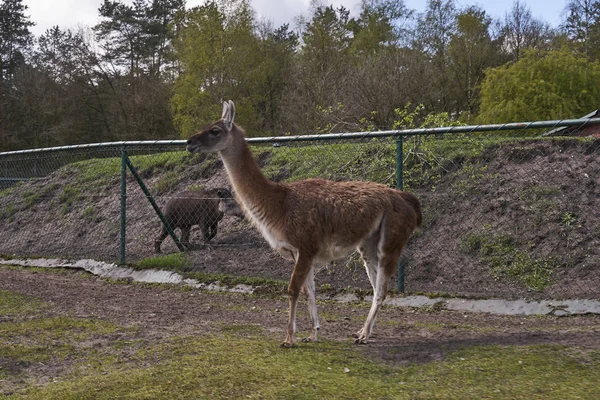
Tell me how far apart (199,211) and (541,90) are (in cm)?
2342

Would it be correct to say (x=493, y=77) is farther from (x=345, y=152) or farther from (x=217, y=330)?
(x=217, y=330)

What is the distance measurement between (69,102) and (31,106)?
3353 mm

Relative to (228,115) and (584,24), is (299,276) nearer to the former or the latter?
(228,115)

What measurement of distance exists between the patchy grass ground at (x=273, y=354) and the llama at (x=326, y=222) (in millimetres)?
620

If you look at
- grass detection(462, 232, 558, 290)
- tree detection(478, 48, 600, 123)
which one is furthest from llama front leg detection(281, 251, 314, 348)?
tree detection(478, 48, 600, 123)

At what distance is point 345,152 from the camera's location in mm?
11391

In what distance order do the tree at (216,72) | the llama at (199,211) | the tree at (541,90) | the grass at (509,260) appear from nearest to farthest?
the grass at (509,260)
the llama at (199,211)
the tree at (541,90)
the tree at (216,72)

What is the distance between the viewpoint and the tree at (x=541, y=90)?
2914 cm

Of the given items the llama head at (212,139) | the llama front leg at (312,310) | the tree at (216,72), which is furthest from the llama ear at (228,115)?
the tree at (216,72)

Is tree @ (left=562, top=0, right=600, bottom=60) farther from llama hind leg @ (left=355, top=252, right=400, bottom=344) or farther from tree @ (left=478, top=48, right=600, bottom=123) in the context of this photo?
llama hind leg @ (left=355, top=252, right=400, bottom=344)

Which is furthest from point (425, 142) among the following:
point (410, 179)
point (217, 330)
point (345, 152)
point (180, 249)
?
point (217, 330)

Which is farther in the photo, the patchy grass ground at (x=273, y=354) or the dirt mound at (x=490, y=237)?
the dirt mound at (x=490, y=237)

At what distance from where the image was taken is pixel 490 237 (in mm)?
9398

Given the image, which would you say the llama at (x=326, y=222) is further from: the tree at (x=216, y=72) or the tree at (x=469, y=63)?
the tree at (x=216, y=72)
